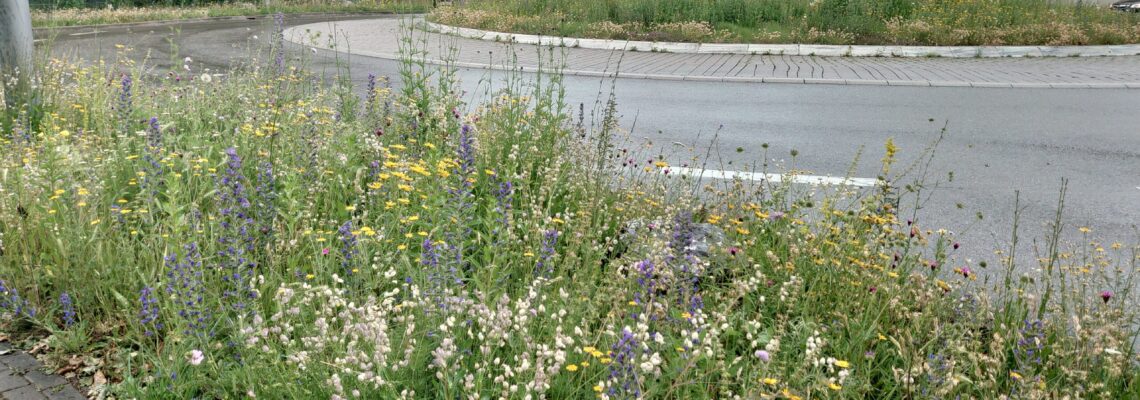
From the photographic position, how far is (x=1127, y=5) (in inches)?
862

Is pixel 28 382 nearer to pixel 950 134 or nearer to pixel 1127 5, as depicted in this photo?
pixel 950 134

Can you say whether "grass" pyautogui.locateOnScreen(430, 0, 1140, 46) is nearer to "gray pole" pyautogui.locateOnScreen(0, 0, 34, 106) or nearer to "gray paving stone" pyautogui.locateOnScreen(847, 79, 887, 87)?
"gray paving stone" pyautogui.locateOnScreen(847, 79, 887, 87)

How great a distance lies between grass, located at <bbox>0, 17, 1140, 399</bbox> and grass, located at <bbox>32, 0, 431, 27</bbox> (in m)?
11.7

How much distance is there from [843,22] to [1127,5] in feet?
33.5

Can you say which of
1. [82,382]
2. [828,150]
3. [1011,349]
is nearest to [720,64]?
[828,150]

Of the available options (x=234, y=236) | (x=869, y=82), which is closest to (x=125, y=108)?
(x=234, y=236)

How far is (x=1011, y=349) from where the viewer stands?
3678mm

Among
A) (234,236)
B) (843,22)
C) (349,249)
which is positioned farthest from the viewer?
(843,22)

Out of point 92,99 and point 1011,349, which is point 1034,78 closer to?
point 1011,349

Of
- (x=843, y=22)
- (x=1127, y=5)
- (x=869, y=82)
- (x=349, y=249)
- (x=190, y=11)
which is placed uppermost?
(x=1127, y=5)

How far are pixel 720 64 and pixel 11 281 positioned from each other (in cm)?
1127

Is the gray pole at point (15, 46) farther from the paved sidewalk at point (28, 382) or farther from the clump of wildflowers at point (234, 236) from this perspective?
the paved sidewalk at point (28, 382)

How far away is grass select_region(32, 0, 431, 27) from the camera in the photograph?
2217 cm

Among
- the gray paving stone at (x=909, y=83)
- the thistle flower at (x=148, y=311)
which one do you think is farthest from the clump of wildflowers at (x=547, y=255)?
the gray paving stone at (x=909, y=83)
